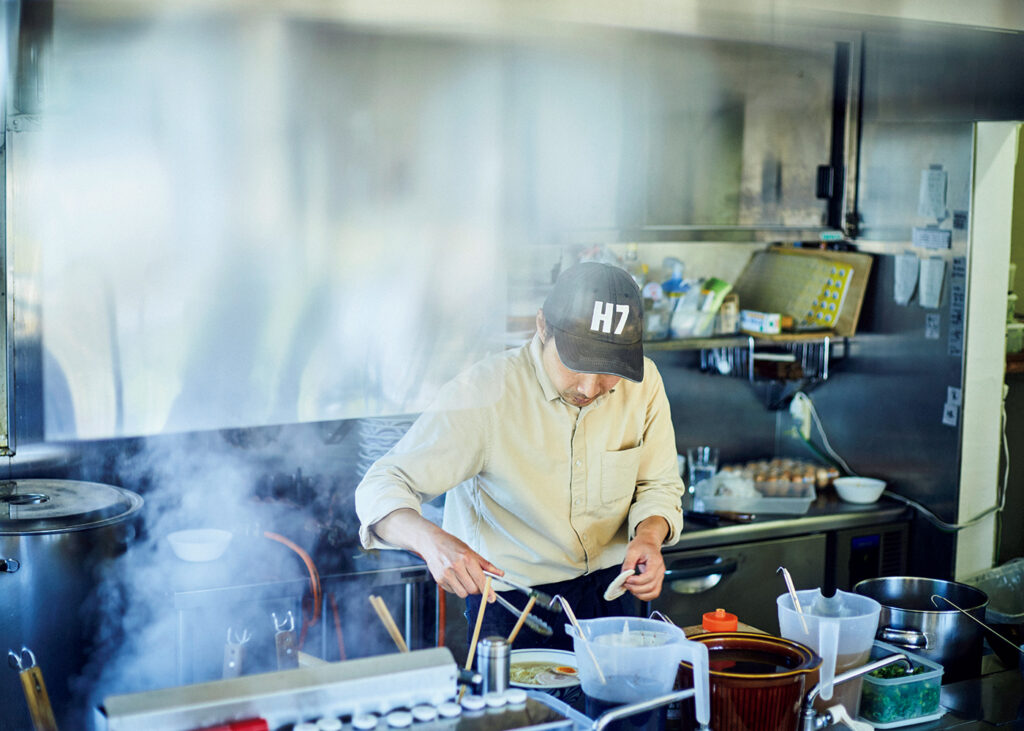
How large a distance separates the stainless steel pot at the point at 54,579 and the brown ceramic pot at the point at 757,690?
161 centimetres

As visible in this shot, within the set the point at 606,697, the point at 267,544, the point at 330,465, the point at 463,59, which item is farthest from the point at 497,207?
the point at 606,697

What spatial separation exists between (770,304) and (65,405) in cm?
273

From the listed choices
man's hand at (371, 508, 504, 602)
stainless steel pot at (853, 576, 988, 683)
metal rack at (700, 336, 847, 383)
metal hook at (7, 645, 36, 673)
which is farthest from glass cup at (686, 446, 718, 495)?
metal hook at (7, 645, 36, 673)

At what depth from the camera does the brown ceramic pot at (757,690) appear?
1.69 m

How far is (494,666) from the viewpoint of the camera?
1.66 metres

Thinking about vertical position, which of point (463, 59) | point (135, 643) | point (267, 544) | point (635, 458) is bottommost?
point (135, 643)

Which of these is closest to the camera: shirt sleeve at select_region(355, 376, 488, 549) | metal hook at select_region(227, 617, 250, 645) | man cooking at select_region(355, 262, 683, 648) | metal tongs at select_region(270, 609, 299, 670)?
shirt sleeve at select_region(355, 376, 488, 549)

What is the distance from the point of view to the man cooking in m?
2.43

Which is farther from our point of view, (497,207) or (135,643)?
(497,207)

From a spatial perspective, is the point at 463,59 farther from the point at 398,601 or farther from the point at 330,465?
the point at 398,601

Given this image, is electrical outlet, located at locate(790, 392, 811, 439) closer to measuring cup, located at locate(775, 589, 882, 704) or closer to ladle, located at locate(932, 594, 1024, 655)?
ladle, located at locate(932, 594, 1024, 655)

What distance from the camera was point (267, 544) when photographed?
3.29m

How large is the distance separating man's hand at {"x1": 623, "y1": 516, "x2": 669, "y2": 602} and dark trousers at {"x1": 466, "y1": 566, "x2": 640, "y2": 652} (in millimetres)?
217

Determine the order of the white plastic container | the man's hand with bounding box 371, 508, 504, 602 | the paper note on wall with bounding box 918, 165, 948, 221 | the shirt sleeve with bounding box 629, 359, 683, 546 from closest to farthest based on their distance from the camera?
the white plastic container, the man's hand with bounding box 371, 508, 504, 602, the shirt sleeve with bounding box 629, 359, 683, 546, the paper note on wall with bounding box 918, 165, 948, 221
